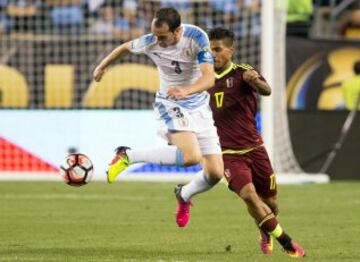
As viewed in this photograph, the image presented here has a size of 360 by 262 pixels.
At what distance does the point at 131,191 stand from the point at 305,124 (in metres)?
3.79

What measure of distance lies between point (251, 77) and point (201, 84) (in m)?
0.48

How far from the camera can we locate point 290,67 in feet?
64.5

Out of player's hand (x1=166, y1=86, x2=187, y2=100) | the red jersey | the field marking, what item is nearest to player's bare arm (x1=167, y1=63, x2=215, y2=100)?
player's hand (x1=166, y1=86, x2=187, y2=100)

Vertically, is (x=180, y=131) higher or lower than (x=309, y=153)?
higher

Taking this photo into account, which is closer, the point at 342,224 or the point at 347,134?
the point at 342,224

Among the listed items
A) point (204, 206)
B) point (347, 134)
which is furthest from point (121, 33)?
point (204, 206)

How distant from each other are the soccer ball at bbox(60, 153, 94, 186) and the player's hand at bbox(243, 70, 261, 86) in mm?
1602

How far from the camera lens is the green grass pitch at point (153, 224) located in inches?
391

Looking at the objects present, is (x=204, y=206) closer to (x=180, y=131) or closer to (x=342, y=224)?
(x=342, y=224)

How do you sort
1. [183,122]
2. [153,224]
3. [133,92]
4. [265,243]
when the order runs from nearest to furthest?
1. [265,243]
2. [183,122]
3. [153,224]
4. [133,92]

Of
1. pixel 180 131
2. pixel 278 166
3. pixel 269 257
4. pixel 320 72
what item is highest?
pixel 180 131

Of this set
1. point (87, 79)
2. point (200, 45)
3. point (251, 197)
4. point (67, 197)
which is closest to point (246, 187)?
point (251, 197)

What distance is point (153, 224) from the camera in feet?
41.7

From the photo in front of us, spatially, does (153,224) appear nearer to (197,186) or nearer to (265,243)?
(197,186)
